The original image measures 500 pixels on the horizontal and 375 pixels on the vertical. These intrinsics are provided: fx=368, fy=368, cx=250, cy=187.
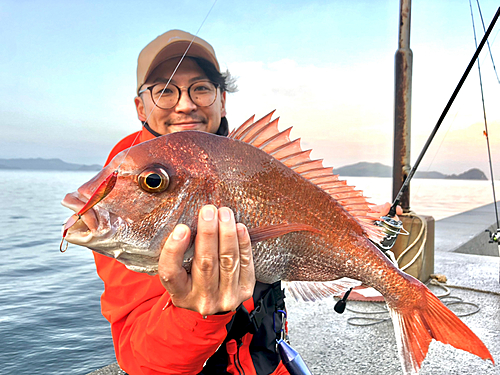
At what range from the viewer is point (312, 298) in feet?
4.15

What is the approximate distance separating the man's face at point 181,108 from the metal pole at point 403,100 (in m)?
2.76

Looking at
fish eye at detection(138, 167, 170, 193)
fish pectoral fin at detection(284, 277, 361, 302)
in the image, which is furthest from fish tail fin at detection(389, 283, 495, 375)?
fish eye at detection(138, 167, 170, 193)

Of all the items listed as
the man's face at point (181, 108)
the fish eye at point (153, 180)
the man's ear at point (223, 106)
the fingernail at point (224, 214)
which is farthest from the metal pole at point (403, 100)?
the fish eye at point (153, 180)

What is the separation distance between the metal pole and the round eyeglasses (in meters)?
2.77

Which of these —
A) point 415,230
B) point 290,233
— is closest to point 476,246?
point 415,230

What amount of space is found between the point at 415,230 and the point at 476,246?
4581 millimetres

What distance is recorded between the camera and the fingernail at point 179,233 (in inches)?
38.0

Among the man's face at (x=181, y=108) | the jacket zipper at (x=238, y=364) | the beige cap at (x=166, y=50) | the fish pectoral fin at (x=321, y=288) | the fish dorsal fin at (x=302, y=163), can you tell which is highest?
the beige cap at (x=166, y=50)

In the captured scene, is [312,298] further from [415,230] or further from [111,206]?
[415,230]

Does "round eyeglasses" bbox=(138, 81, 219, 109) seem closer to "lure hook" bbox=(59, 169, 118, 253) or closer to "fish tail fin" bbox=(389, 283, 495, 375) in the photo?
"lure hook" bbox=(59, 169, 118, 253)

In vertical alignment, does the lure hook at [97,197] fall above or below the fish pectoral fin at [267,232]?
above

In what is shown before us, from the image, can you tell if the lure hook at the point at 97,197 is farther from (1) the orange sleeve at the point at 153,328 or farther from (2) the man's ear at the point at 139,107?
(2) the man's ear at the point at 139,107

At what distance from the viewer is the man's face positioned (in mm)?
1921

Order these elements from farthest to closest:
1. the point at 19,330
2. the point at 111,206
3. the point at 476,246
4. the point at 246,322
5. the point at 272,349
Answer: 1. the point at 476,246
2. the point at 19,330
3. the point at 272,349
4. the point at 246,322
5. the point at 111,206
